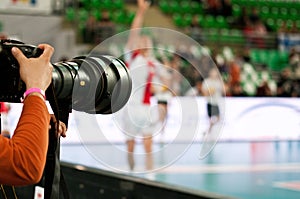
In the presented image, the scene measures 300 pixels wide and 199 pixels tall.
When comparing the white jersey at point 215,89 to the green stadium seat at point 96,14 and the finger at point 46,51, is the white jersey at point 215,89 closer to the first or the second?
the finger at point 46,51

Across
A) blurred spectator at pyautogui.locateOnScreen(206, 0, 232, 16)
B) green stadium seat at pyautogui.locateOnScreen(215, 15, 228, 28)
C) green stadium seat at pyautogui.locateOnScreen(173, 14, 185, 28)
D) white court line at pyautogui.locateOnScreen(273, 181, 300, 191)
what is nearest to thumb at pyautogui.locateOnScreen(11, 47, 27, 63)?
white court line at pyautogui.locateOnScreen(273, 181, 300, 191)

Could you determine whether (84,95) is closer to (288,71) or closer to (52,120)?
(52,120)

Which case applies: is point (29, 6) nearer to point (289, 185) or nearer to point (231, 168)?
point (231, 168)

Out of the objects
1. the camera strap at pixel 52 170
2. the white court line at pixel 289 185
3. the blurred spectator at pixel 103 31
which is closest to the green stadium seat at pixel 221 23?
the blurred spectator at pixel 103 31

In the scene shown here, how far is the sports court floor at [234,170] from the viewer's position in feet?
25.1

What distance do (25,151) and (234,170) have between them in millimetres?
7773

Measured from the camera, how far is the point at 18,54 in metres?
2.28

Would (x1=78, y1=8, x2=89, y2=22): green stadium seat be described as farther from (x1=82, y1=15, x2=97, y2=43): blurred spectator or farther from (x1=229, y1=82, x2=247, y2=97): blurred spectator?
(x1=229, y1=82, x2=247, y2=97): blurred spectator

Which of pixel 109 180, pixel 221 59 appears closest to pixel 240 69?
pixel 221 59

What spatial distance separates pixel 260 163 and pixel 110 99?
8.34m

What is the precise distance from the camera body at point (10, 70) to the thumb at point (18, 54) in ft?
0.07

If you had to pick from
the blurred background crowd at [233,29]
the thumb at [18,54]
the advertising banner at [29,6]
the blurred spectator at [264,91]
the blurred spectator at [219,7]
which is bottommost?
the blurred spectator at [264,91]

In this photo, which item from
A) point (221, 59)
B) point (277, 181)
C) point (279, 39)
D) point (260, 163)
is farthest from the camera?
point (279, 39)

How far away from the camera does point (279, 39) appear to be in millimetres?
19688
